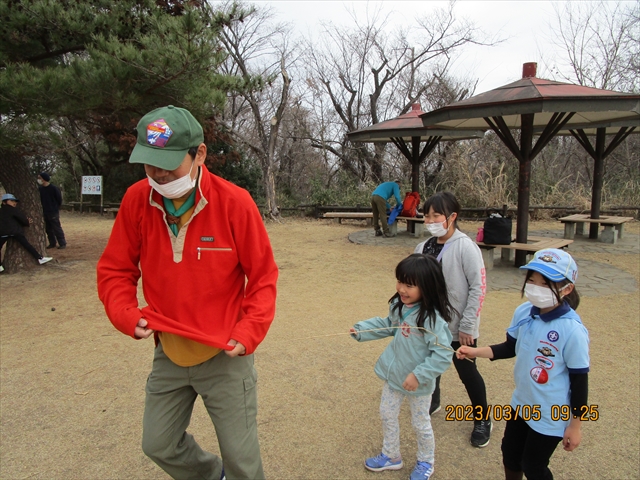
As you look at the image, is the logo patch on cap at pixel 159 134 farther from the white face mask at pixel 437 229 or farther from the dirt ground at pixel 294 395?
the dirt ground at pixel 294 395

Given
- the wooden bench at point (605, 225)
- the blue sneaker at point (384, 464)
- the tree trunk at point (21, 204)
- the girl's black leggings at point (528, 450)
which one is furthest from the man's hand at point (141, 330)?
the wooden bench at point (605, 225)

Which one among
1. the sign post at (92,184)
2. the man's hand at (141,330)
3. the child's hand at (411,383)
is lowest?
the child's hand at (411,383)

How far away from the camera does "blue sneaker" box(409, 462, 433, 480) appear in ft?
7.64

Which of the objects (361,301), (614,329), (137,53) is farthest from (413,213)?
(137,53)

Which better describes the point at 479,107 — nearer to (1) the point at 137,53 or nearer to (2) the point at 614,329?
(2) the point at 614,329

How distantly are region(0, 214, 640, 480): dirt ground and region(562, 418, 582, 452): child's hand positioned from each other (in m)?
0.73

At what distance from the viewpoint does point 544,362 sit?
6.39 feet

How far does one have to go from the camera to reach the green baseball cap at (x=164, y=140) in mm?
1678

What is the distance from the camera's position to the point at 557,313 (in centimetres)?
195

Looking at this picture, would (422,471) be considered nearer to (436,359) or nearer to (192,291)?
(436,359)

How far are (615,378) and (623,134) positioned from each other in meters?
8.89

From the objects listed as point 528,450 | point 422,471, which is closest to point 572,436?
point 528,450

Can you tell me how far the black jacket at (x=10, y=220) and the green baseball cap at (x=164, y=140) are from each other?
267 inches

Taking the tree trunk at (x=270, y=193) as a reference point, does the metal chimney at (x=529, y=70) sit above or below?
above
